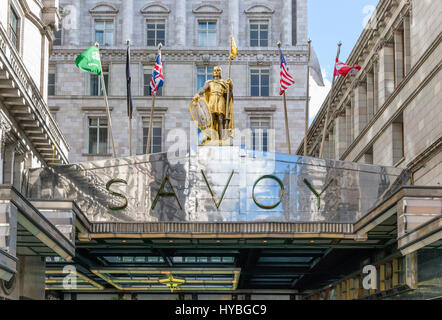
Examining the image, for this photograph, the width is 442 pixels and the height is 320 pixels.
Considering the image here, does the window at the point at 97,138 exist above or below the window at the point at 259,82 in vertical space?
below

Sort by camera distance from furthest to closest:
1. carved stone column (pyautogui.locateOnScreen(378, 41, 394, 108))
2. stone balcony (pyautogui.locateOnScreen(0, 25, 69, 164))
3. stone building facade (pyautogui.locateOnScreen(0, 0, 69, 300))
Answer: carved stone column (pyautogui.locateOnScreen(378, 41, 394, 108)), stone balcony (pyautogui.locateOnScreen(0, 25, 69, 164)), stone building facade (pyautogui.locateOnScreen(0, 0, 69, 300))

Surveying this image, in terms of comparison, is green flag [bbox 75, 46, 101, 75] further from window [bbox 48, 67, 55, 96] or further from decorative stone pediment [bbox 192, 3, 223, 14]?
decorative stone pediment [bbox 192, 3, 223, 14]

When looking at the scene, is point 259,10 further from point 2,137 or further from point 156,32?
point 2,137

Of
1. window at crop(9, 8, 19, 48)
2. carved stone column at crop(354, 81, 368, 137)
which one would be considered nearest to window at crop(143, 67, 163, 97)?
carved stone column at crop(354, 81, 368, 137)

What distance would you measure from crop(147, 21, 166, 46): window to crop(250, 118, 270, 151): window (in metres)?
10.8

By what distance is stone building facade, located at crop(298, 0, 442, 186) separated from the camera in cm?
3453

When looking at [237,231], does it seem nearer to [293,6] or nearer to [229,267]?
[229,267]

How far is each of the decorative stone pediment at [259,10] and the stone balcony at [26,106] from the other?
112 feet

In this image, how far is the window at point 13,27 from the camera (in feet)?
115

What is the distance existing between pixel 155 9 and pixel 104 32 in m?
4.87

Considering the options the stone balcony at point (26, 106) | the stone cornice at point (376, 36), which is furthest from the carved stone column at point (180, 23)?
the stone balcony at point (26, 106)

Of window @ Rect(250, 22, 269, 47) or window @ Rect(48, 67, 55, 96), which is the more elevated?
window @ Rect(250, 22, 269, 47)

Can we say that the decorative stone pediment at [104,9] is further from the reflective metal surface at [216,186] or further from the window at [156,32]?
the reflective metal surface at [216,186]

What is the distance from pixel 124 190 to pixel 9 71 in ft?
27.0
